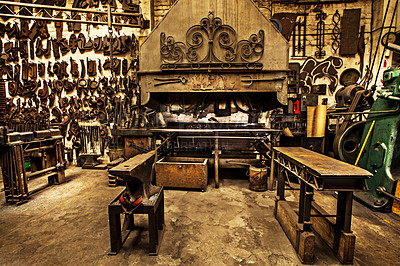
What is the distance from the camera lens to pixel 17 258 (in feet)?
6.74

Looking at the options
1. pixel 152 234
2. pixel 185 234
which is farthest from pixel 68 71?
pixel 185 234

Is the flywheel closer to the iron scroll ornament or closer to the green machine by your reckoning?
the green machine

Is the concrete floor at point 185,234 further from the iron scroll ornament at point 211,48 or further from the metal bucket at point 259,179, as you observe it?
the iron scroll ornament at point 211,48

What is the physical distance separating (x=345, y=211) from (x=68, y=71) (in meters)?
7.95

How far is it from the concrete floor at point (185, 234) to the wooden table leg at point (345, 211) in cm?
42

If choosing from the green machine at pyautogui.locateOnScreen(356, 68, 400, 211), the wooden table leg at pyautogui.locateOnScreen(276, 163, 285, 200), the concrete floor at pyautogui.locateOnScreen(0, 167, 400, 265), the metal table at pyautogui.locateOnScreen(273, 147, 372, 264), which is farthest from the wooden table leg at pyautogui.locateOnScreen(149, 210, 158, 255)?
the green machine at pyautogui.locateOnScreen(356, 68, 400, 211)

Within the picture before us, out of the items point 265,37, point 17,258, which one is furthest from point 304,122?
point 17,258

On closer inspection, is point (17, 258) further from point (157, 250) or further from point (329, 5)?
point (329, 5)

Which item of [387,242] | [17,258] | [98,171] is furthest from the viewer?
[98,171]

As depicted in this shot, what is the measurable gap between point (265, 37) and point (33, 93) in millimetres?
7552

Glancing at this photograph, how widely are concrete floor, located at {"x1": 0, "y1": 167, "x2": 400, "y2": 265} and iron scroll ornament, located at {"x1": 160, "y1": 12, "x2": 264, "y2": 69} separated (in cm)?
274

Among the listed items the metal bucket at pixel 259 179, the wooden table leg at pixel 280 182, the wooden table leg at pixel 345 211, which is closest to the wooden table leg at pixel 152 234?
the wooden table leg at pixel 280 182

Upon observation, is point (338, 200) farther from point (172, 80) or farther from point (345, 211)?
point (172, 80)

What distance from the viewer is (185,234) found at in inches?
97.3
